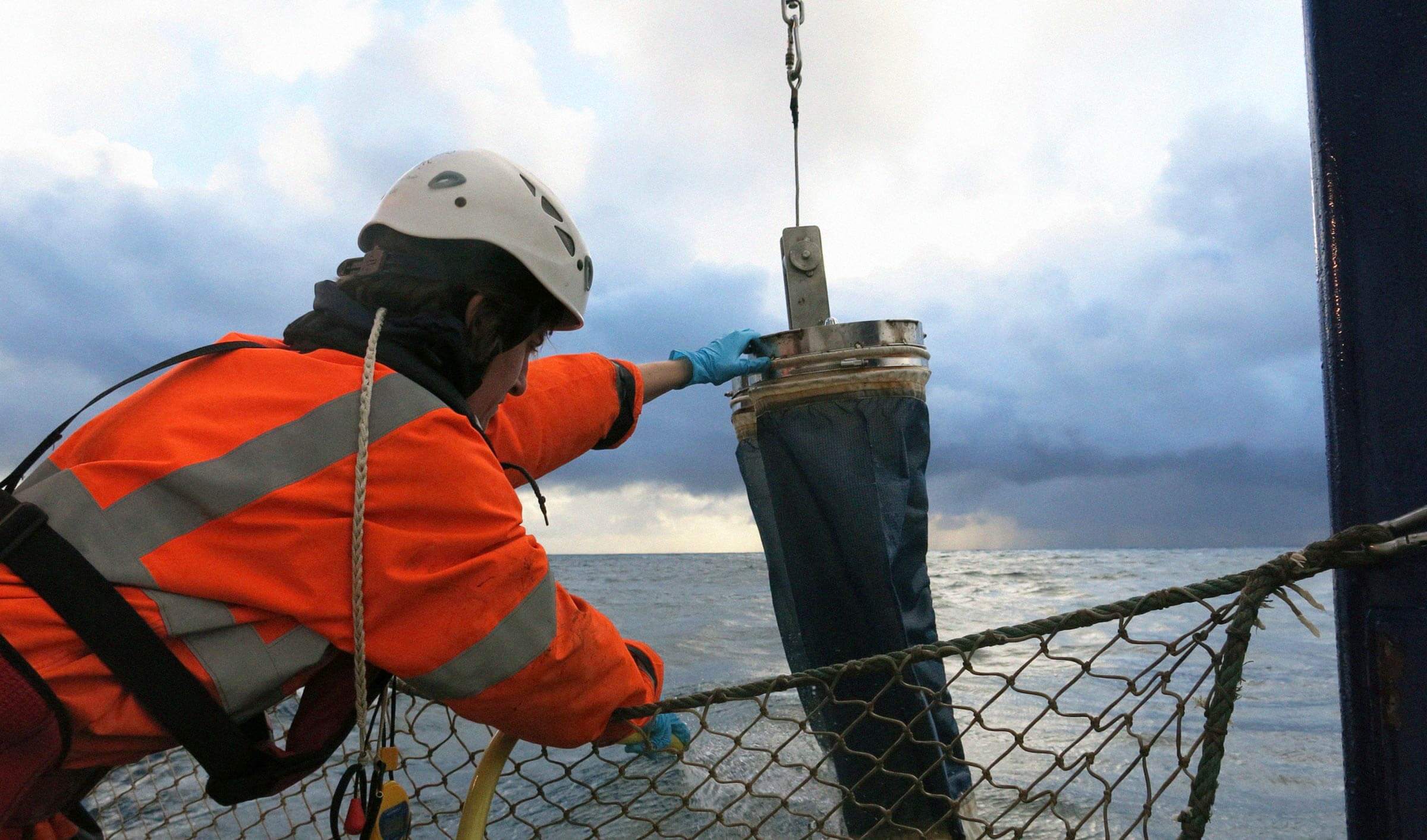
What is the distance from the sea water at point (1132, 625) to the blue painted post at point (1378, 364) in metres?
0.18

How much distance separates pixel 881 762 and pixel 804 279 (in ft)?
4.71

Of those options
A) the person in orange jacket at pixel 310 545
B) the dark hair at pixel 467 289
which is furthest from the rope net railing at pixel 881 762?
the dark hair at pixel 467 289

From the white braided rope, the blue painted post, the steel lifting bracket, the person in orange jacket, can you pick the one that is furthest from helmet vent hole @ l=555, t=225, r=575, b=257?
the blue painted post

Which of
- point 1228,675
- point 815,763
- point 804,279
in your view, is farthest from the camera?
point 815,763

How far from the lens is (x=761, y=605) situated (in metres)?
15.0

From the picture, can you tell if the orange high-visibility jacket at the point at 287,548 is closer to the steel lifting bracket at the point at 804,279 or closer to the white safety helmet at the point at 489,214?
the white safety helmet at the point at 489,214

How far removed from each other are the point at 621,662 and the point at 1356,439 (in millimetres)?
1293

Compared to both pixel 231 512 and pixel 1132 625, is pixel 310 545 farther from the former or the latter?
pixel 1132 625

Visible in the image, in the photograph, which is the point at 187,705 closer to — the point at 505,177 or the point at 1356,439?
the point at 505,177

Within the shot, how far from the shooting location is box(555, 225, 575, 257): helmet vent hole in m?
2.07

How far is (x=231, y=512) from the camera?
1.48 meters

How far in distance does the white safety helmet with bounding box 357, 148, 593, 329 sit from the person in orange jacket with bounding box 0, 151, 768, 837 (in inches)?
8.9

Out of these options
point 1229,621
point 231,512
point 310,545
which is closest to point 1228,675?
point 1229,621

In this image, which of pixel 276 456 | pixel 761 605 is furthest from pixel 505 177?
pixel 761 605
